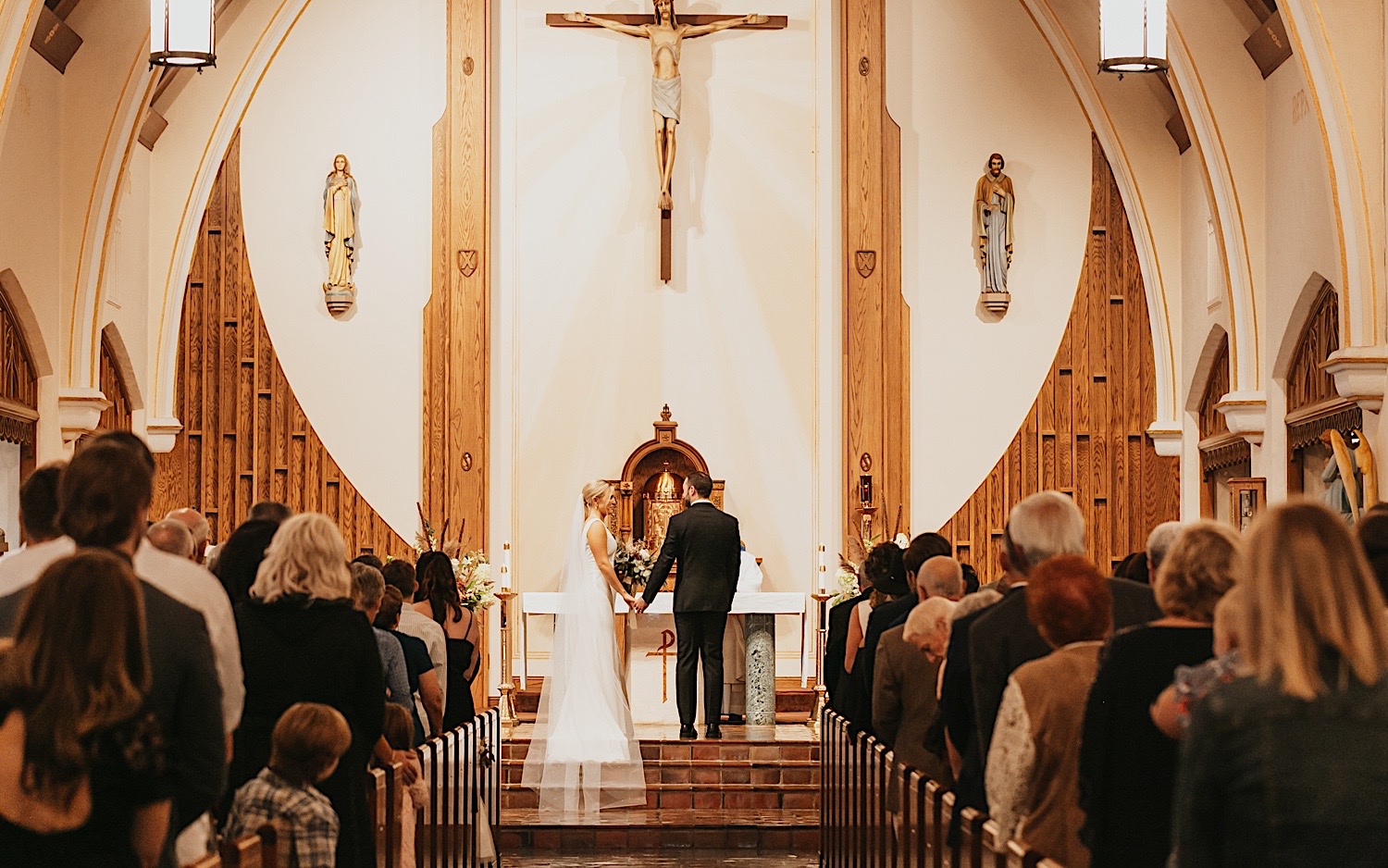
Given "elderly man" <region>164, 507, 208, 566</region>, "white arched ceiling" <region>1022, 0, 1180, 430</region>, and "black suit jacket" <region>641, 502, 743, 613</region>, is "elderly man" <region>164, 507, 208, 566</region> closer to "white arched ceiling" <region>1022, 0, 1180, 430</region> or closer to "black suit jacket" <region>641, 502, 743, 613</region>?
"black suit jacket" <region>641, 502, 743, 613</region>

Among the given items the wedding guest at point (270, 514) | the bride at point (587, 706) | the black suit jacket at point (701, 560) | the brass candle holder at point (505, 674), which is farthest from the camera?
the brass candle holder at point (505, 674)

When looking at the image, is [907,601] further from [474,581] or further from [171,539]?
[474,581]

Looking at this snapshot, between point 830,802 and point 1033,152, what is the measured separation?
7143 mm

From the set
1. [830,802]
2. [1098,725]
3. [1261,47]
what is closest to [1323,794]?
[1098,725]

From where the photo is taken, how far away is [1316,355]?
1106 centimetres

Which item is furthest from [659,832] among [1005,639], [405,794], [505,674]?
[1005,639]

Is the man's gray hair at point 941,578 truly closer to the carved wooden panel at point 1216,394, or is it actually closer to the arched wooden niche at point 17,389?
the arched wooden niche at point 17,389

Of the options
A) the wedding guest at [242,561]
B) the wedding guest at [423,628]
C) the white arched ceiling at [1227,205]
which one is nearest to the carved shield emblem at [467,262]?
the white arched ceiling at [1227,205]

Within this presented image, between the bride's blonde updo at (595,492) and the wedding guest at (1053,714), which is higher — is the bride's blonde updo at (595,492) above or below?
above

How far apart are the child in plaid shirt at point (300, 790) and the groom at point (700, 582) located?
19.8 ft

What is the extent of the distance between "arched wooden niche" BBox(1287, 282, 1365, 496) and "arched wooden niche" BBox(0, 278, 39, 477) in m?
7.52

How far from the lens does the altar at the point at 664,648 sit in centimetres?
1155

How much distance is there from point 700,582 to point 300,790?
20.1 ft

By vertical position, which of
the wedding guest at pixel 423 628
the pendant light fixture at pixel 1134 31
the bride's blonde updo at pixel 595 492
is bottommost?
the wedding guest at pixel 423 628
